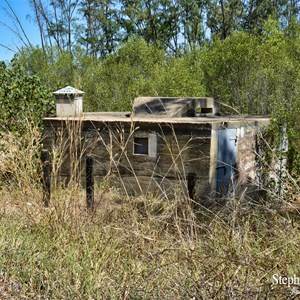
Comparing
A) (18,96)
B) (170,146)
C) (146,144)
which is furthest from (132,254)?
(18,96)

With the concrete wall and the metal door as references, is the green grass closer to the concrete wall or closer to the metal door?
the concrete wall

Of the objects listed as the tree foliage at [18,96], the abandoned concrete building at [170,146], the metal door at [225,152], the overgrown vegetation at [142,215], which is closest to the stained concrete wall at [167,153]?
the abandoned concrete building at [170,146]

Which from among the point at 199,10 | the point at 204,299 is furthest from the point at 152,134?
the point at 199,10

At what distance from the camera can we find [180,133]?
9.29m

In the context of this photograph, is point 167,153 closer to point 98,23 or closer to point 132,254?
point 132,254

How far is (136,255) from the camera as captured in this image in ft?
10.5

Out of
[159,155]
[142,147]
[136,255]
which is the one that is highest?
[142,147]

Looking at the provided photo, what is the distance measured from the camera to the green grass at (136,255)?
2.50 metres

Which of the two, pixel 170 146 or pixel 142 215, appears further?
pixel 170 146

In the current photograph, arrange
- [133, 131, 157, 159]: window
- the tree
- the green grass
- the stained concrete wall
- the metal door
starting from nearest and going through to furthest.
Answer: the green grass, the stained concrete wall, the metal door, [133, 131, 157, 159]: window, the tree

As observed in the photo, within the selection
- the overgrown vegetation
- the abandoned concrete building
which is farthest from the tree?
the abandoned concrete building

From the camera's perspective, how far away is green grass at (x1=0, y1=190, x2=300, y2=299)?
8.20ft

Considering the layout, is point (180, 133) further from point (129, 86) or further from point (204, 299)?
point (129, 86)

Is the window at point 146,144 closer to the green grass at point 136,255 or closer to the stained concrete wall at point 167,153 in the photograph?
the stained concrete wall at point 167,153
